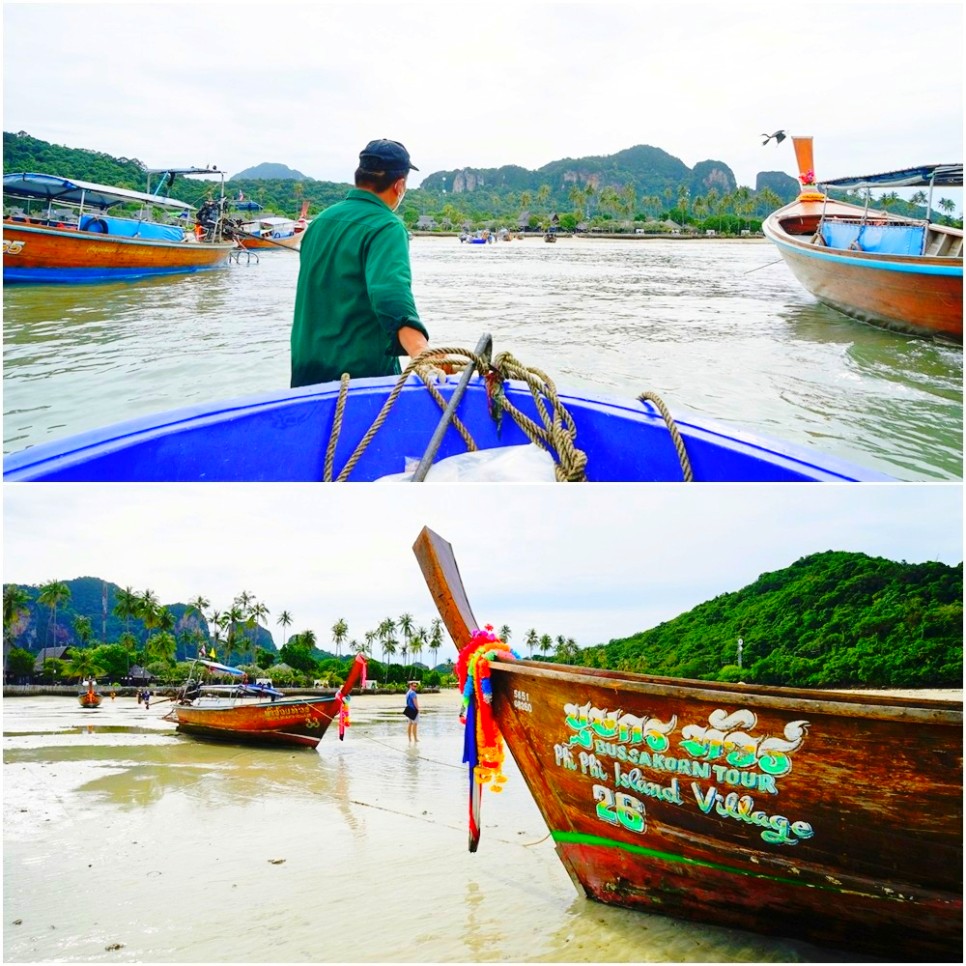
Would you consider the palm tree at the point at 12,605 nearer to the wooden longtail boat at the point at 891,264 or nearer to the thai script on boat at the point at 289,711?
the thai script on boat at the point at 289,711

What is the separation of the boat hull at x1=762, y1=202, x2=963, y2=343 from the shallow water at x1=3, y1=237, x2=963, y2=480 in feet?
0.86

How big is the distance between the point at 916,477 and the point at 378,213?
434cm

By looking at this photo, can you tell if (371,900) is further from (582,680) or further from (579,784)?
(582,680)

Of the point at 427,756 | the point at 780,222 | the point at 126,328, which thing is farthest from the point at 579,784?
the point at 780,222

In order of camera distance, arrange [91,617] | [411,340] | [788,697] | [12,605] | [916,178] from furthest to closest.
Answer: [91,617] → [12,605] → [916,178] → [411,340] → [788,697]

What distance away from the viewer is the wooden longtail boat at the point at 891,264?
870 centimetres

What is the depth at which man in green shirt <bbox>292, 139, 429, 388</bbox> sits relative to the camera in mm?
3033

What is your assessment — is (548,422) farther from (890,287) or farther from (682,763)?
(890,287)

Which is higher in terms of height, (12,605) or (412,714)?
(412,714)

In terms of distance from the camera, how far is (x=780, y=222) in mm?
16344

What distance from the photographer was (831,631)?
21578 millimetres

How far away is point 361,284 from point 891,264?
8393mm

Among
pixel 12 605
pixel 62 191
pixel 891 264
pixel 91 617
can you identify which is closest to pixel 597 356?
pixel 891 264

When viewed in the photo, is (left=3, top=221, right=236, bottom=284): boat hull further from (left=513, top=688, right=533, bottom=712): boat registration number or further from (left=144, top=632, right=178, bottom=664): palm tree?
(left=144, top=632, right=178, bottom=664): palm tree
